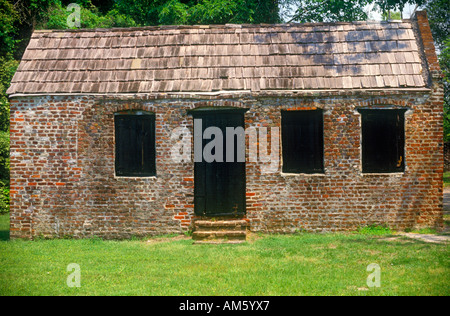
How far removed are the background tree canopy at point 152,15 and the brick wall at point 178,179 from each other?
7.50 metres

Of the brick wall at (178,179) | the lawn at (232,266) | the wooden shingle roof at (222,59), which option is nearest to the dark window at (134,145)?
the brick wall at (178,179)

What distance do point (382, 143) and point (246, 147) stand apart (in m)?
3.43

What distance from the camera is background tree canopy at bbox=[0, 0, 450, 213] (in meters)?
18.6

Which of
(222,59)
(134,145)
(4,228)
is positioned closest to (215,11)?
(222,59)

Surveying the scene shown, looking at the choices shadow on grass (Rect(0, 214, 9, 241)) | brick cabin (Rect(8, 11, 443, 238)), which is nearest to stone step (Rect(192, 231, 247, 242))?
brick cabin (Rect(8, 11, 443, 238))

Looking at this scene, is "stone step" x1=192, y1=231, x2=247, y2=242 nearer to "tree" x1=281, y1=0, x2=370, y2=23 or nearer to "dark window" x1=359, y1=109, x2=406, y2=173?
"dark window" x1=359, y1=109, x2=406, y2=173

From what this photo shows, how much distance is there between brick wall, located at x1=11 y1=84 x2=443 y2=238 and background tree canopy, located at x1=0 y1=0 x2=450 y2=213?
750cm

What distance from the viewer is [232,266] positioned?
7.75 meters

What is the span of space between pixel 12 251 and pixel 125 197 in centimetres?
277

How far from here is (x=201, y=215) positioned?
35.0ft

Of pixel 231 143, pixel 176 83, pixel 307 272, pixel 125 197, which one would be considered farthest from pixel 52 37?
pixel 307 272

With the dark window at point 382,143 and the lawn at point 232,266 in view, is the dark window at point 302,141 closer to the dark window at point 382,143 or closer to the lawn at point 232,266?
the dark window at point 382,143

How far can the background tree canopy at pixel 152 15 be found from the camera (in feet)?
60.9

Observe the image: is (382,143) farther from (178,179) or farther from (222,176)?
(178,179)
